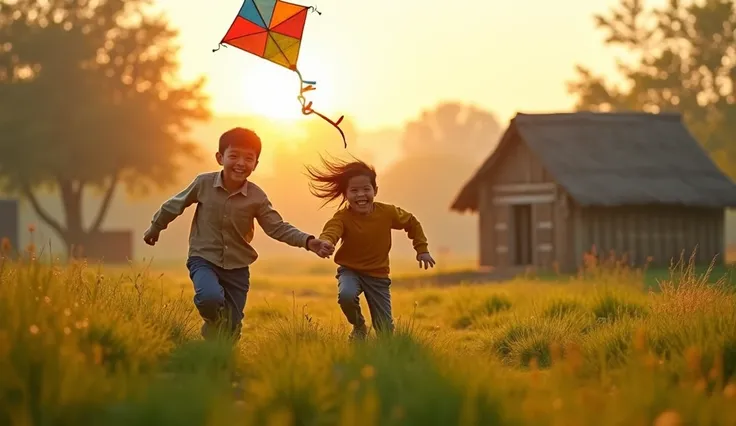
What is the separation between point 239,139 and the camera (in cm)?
968

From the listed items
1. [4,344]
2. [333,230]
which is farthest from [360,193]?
[4,344]

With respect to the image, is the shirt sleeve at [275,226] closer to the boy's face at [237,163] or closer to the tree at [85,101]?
the boy's face at [237,163]

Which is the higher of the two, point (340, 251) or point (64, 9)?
point (64, 9)

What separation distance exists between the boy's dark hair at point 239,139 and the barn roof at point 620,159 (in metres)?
19.5

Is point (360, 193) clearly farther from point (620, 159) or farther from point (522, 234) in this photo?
point (522, 234)

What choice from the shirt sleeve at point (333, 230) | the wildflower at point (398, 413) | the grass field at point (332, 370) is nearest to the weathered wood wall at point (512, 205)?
the grass field at point (332, 370)

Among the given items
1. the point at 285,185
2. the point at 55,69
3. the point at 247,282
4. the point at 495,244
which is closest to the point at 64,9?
the point at 55,69

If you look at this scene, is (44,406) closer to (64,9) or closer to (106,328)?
(106,328)

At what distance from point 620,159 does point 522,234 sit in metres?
3.29

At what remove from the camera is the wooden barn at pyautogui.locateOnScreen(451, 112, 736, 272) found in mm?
29859

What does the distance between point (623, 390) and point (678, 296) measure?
3.78 metres

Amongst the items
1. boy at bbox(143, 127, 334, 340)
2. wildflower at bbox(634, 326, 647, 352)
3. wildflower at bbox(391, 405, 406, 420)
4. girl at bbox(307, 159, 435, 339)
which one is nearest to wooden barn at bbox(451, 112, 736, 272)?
girl at bbox(307, 159, 435, 339)

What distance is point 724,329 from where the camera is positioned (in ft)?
25.7

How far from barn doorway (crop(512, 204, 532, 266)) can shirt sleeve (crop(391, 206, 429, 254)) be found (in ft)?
72.4
